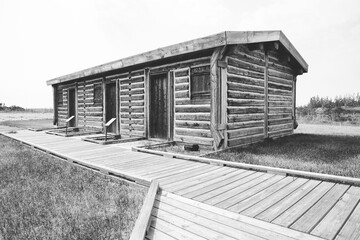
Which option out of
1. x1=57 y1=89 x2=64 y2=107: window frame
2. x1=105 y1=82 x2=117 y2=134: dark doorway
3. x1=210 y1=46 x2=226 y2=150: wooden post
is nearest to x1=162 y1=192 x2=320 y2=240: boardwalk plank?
x1=210 y1=46 x2=226 y2=150: wooden post

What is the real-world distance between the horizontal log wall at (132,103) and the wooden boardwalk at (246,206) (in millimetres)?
5719

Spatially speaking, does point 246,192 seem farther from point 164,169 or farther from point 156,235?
point 164,169

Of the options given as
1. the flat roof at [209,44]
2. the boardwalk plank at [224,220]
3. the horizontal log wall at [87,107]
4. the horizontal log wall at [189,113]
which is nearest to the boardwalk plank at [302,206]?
the boardwalk plank at [224,220]

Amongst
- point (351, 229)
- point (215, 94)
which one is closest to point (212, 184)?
point (351, 229)

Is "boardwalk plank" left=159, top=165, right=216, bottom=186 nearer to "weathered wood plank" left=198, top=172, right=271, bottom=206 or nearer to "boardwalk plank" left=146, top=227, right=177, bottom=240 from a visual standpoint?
"weathered wood plank" left=198, top=172, right=271, bottom=206

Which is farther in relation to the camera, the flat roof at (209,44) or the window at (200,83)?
the window at (200,83)

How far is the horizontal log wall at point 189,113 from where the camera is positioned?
749 centimetres

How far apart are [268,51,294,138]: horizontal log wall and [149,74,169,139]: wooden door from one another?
14.2 ft

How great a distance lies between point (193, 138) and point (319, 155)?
366 cm

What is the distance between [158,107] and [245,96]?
3.40m

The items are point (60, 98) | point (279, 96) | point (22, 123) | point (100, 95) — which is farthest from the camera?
point (22, 123)

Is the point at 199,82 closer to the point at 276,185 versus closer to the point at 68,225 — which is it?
the point at 276,185

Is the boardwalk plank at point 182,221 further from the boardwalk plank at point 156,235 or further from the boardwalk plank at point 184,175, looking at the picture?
the boardwalk plank at point 184,175

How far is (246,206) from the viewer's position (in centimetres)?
276
